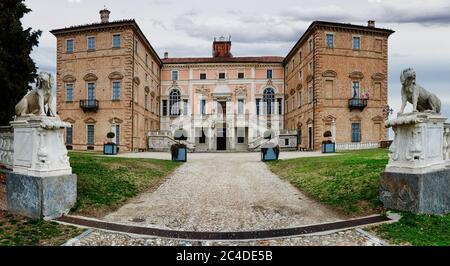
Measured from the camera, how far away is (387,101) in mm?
33625

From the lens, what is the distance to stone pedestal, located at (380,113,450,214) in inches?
270

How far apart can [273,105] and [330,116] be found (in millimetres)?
12664

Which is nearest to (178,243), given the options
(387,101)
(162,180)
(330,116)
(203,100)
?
(162,180)

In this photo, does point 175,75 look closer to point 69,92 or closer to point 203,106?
point 203,106

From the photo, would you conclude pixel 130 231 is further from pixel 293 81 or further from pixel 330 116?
pixel 293 81

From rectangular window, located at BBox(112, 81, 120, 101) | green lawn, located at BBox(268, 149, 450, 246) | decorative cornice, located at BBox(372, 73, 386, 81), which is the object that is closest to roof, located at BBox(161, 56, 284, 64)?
rectangular window, located at BBox(112, 81, 120, 101)

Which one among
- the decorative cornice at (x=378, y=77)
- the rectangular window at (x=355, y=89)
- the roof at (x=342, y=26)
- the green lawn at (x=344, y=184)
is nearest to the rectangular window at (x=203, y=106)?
the roof at (x=342, y=26)

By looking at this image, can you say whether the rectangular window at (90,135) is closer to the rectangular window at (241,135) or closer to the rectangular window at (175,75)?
the rectangular window at (175,75)

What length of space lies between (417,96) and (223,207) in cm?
519

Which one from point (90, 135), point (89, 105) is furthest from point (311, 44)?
point (90, 135)

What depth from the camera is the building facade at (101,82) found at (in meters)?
31.6

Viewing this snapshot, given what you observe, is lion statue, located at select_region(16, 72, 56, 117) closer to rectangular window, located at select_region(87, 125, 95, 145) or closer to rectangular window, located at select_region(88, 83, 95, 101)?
rectangular window, located at select_region(87, 125, 95, 145)

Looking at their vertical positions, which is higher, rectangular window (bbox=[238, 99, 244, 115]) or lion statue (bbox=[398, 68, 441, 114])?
rectangular window (bbox=[238, 99, 244, 115])

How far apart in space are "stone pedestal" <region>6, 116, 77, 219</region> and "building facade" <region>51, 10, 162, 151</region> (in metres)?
24.3
